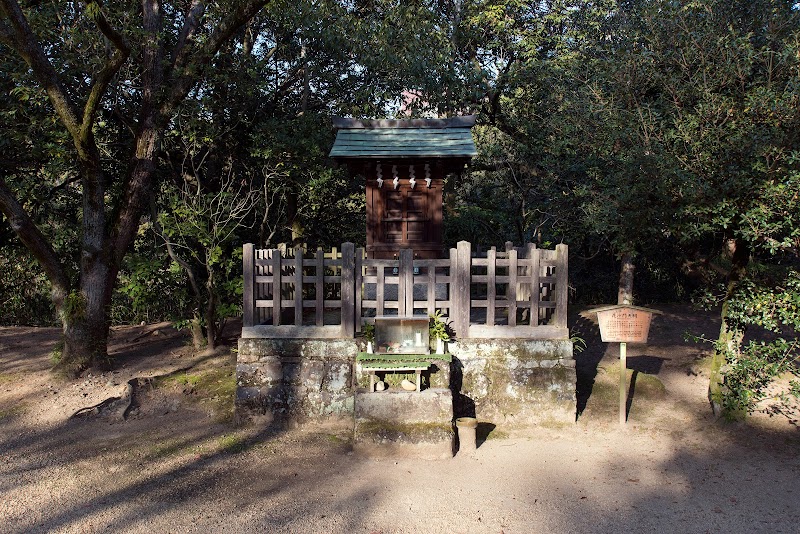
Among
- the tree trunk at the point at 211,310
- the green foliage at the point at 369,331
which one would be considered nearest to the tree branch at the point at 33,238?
the tree trunk at the point at 211,310

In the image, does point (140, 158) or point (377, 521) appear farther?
point (140, 158)

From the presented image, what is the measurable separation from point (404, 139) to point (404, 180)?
67 cm

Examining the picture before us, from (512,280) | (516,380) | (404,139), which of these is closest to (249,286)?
(512,280)

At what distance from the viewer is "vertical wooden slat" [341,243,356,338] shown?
729 centimetres

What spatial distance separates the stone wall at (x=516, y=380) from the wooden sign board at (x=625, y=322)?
564mm

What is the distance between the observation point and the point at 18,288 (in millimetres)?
15039

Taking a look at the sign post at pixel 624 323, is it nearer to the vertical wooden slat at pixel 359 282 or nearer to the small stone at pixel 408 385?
the small stone at pixel 408 385

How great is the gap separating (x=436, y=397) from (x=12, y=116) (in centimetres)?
810

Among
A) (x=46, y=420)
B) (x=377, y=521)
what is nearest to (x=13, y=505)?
(x=46, y=420)

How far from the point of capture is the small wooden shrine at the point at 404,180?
9.11 meters

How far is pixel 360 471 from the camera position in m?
5.95

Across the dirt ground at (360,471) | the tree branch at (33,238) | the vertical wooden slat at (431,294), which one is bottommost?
the dirt ground at (360,471)

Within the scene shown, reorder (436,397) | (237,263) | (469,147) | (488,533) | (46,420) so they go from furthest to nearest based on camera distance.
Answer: (237,263)
(469,147)
(46,420)
(436,397)
(488,533)

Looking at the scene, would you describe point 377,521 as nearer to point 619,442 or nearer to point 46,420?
point 619,442
